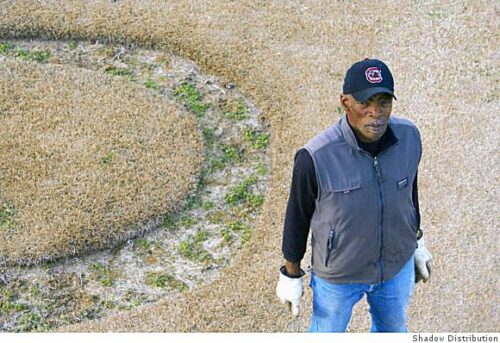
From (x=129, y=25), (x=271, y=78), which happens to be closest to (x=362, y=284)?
(x=271, y=78)

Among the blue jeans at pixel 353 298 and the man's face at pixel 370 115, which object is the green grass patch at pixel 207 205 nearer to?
the blue jeans at pixel 353 298

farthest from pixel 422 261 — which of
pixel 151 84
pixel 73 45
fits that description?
pixel 73 45

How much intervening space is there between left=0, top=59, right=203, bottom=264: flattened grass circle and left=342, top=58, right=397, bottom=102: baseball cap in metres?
2.57

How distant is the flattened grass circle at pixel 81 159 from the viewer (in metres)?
5.57

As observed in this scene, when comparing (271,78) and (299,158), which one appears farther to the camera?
(271,78)

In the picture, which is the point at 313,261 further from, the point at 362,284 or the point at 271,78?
the point at 271,78

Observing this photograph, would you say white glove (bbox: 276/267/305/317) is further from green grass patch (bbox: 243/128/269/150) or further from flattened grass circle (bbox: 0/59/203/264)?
green grass patch (bbox: 243/128/269/150)

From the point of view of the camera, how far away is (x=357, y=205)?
11.6 ft

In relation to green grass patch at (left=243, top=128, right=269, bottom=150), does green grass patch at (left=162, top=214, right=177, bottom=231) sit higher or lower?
lower

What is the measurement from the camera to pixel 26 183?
591 cm

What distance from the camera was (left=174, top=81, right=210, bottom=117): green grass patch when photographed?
675cm

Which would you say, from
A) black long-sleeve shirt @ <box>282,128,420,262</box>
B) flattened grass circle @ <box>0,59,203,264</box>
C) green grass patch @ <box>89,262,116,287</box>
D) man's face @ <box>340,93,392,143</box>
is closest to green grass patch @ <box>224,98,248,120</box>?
flattened grass circle @ <box>0,59,203,264</box>

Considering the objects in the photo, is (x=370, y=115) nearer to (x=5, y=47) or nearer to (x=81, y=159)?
(x=81, y=159)

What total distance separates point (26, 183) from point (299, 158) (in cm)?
298
